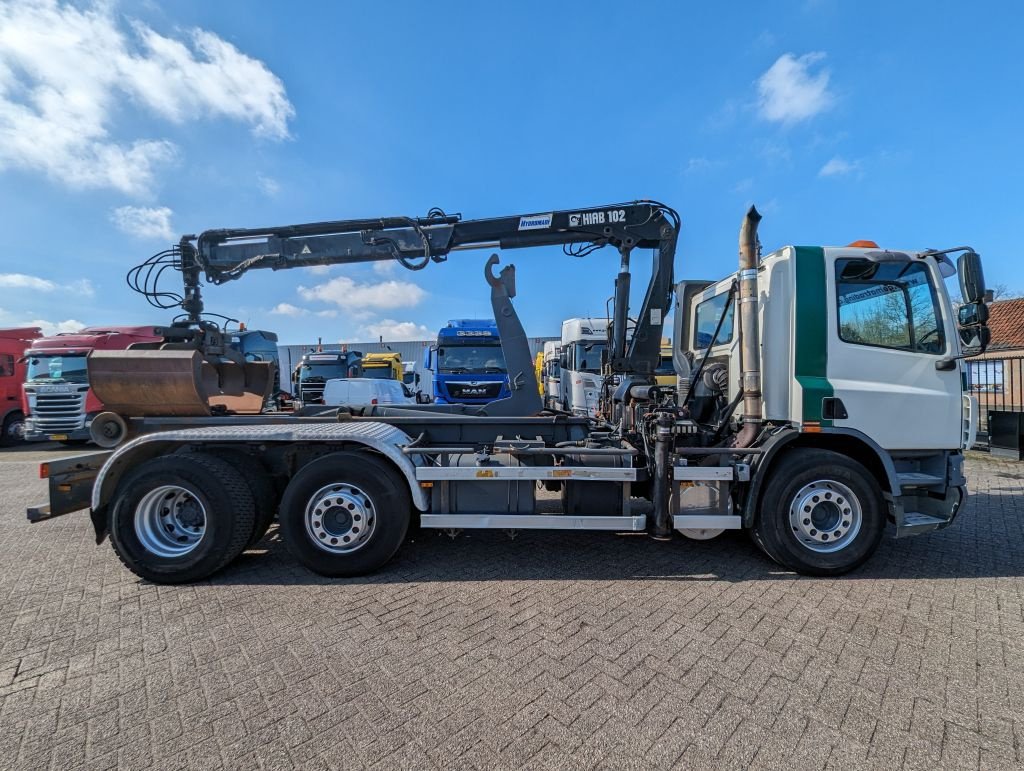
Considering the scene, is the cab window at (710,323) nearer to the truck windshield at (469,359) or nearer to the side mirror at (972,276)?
the side mirror at (972,276)

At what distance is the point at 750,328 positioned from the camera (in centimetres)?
419

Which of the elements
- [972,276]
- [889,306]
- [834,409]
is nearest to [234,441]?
[834,409]

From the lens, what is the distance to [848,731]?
224 centimetres

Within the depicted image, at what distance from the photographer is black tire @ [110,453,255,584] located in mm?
3881

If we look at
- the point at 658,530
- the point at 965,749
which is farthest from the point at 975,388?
the point at 965,749

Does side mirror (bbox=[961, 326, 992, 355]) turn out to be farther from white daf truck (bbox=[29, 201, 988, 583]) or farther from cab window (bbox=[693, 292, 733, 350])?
cab window (bbox=[693, 292, 733, 350])

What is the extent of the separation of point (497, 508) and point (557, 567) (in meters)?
0.74

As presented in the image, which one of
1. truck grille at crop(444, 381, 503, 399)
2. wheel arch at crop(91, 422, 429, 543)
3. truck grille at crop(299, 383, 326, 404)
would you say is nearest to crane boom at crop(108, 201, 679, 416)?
wheel arch at crop(91, 422, 429, 543)

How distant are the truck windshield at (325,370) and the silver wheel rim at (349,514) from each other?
15.0m

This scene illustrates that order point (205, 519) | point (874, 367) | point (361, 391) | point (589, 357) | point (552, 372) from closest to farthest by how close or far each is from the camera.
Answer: point (205, 519)
point (874, 367)
point (361, 391)
point (589, 357)
point (552, 372)

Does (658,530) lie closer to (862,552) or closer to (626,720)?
(862,552)

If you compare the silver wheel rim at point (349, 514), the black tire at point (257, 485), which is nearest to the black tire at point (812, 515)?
the silver wheel rim at point (349, 514)

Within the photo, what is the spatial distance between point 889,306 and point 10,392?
70.9ft

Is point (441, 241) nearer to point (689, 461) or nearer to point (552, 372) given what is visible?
point (689, 461)
